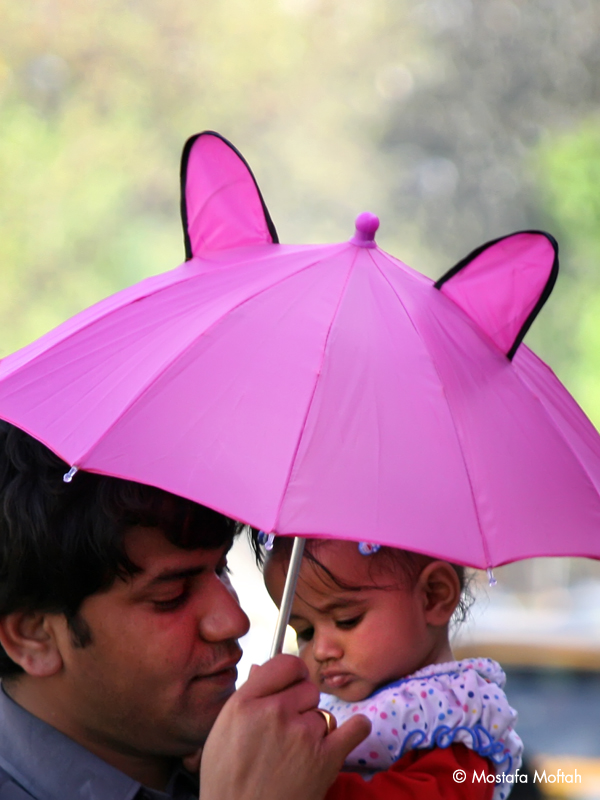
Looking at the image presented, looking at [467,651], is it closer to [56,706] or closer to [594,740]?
[594,740]

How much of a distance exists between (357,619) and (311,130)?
1264 cm

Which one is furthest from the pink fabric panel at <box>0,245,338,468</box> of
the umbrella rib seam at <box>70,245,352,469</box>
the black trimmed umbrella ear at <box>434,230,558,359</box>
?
the black trimmed umbrella ear at <box>434,230,558,359</box>

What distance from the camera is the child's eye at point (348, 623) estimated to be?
196cm

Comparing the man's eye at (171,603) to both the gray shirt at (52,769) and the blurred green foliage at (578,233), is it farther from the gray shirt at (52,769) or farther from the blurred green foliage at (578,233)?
the blurred green foliage at (578,233)

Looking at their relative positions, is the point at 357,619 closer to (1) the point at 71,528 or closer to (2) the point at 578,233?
(1) the point at 71,528

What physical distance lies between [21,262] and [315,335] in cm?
1199

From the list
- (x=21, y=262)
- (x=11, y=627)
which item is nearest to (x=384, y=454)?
(x=11, y=627)

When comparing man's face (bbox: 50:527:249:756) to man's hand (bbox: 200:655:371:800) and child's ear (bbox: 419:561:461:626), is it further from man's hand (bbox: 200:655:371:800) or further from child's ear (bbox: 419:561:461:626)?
child's ear (bbox: 419:561:461:626)

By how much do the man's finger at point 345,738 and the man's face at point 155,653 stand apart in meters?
0.27

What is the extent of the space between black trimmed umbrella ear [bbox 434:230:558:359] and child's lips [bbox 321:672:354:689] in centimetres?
72

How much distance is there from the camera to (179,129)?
13930 millimetres

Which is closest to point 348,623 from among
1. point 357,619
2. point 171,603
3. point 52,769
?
point 357,619

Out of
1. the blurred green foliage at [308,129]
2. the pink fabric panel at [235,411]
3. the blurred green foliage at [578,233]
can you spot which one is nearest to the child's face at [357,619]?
the pink fabric panel at [235,411]

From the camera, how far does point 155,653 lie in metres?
1.70
